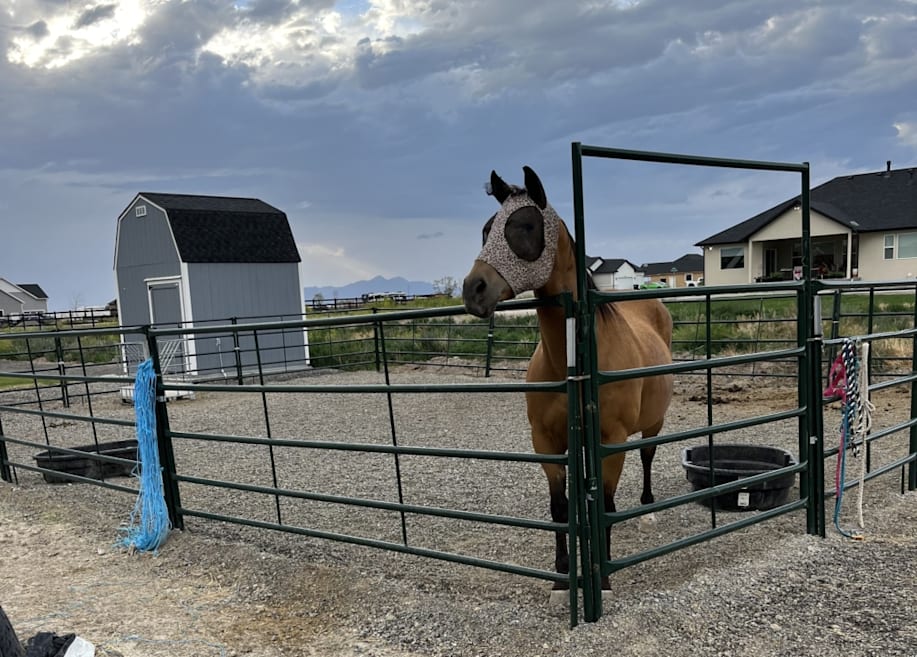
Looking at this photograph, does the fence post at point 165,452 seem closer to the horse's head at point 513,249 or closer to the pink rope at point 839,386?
the horse's head at point 513,249

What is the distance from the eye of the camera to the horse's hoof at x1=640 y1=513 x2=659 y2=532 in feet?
12.5

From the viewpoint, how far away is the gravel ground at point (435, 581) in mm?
2500

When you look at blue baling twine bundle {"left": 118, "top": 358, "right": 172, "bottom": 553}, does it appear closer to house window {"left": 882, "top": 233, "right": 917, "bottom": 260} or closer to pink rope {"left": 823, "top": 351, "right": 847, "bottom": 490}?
pink rope {"left": 823, "top": 351, "right": 847, "bottom": 490}

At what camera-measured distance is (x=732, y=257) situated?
82.7 ft

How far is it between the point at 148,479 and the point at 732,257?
25124 mm

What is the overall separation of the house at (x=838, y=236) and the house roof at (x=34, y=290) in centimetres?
6426

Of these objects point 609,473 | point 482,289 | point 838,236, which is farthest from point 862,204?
point 482,289

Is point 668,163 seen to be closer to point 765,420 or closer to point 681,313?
point 765,420

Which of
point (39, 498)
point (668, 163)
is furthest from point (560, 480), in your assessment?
point (39, 498)

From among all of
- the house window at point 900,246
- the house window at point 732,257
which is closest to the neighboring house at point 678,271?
the house window at point 732,257

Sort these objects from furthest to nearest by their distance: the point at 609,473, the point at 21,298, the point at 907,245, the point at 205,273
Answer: the point at 21,298 → the point at 907,245 → the point at 205,273 → the point at 609,473

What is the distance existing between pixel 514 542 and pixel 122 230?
13.2m

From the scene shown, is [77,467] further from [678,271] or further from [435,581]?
[678,271]

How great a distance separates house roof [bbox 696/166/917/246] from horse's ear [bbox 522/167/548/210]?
22.2 meters
